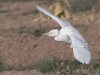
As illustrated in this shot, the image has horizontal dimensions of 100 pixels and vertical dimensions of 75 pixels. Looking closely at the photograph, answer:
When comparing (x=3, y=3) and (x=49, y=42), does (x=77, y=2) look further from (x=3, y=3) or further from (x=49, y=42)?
(x=49, y=42)

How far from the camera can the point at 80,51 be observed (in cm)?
825

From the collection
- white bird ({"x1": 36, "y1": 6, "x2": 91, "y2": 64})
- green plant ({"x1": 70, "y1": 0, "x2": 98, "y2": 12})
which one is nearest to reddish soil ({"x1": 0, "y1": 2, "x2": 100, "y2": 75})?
white bird ({"x1": 36, "y1": 6, "x2": 91, "y2": 64})

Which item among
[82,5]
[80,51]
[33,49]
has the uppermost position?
[82,5]

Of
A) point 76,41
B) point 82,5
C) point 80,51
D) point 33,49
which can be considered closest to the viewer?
point 80,51

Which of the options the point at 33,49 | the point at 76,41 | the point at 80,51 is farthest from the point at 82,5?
the point at 80,51

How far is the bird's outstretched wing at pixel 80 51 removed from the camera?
796cm

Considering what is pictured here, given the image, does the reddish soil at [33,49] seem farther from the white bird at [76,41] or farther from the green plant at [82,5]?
the green plant at [82,5]

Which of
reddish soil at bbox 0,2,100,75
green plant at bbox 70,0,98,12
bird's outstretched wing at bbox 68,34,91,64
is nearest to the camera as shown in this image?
bird's outstretched wing at bbox 68,34,91,64

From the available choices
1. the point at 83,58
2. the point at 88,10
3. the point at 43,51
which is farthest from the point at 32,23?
the point at 83,58

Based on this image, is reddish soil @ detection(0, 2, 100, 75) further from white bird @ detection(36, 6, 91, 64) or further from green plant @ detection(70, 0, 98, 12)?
green plant @ detection(70, 0, 98, 12)

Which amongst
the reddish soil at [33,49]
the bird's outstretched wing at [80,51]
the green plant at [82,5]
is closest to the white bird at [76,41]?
the bird's outstretched wing at [80,51]

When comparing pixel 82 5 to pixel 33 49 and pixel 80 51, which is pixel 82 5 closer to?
pixel 33 49

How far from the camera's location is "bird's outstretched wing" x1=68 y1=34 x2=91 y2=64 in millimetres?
7957

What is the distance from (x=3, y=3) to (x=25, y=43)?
988 centimetres
